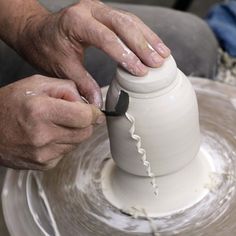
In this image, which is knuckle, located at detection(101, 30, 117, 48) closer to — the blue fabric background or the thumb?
the thumb

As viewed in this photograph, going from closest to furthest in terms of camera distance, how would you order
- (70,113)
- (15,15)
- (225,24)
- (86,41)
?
(70,113) → (86,41) → (15,15) → (225,24)

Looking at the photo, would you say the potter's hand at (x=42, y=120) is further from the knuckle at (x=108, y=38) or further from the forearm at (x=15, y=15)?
the forearm at (x=15, y=15)

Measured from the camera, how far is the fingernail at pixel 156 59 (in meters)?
1.04

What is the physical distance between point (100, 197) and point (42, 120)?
263 mm

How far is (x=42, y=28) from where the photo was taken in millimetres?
1273

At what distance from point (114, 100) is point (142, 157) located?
0.12 metres

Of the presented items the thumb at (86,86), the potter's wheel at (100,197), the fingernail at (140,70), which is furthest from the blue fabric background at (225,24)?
the fingernail at (140,70)

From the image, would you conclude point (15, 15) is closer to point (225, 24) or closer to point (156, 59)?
point (156, 59)

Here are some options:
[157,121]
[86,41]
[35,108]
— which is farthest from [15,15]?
[157,121]

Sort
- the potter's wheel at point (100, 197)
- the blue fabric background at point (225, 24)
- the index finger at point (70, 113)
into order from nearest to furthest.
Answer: the index finger at point (70, 113) → the potter's wheel at point (100, 197) → the blue fabric background at point (225, 24)

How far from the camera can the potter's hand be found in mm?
1025

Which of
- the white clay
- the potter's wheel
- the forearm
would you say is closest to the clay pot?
the white clay

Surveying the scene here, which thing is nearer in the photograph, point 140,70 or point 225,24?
point 140,70

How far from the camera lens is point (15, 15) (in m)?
1.43
